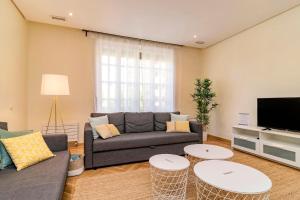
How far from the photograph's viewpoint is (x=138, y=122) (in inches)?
139

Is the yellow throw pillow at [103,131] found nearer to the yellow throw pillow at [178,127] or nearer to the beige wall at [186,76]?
the yellow throw pillow at [178,127]

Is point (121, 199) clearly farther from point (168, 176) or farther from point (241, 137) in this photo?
point (241, 137)

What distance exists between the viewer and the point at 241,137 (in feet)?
11.8

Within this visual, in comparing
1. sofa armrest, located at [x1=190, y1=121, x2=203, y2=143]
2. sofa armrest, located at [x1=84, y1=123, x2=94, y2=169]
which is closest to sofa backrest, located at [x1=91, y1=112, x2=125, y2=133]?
sofa armrest, located at [x1=84, y1=123, x2=94, y2=169]

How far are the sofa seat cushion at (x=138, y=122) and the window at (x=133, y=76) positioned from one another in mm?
886

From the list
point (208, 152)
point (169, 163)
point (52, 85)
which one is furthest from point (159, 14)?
point (169, 163)

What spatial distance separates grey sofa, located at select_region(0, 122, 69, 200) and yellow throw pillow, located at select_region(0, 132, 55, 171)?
64 millimetres

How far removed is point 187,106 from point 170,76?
1096mm

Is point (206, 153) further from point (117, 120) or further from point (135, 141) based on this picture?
point (117, 120)

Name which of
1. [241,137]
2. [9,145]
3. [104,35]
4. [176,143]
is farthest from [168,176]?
[104,35]

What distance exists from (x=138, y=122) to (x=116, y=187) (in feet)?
5.03

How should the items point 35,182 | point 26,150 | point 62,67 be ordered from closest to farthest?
point 35,182, point 26,150, point 62,67

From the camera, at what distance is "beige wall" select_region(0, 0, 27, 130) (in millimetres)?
2596

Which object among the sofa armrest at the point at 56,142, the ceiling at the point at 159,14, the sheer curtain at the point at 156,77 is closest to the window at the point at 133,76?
the sheer curtain at the point at 156,77
